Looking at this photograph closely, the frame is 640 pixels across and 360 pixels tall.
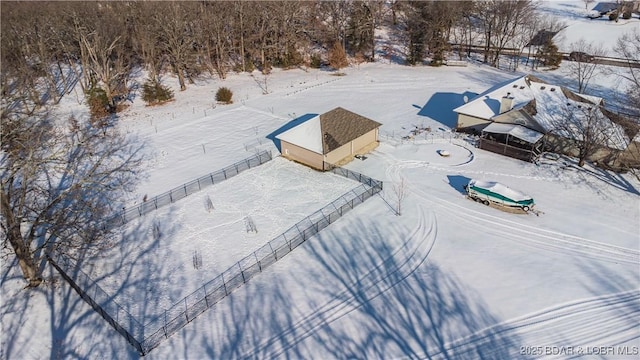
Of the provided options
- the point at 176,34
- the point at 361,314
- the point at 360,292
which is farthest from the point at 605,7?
the point at 361,314

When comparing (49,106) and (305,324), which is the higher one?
(49,106)

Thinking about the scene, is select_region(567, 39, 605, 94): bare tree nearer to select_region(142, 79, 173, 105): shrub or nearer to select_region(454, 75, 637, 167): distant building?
select_region(454, 75, 637, 167): distant building

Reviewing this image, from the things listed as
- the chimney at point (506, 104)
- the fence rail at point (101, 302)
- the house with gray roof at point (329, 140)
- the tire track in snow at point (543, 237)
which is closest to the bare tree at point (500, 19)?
the chimney at point (506, 104)

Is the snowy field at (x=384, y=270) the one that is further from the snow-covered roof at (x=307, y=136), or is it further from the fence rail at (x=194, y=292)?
the snow-covered roof at (x=307, y=136)

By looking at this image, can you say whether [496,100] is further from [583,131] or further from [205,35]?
[205,35]

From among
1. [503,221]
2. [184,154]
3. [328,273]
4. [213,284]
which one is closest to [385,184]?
[503,221]

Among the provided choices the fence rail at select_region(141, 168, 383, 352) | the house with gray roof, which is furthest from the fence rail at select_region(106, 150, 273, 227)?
the fence rail at select_region(141, 168, 383, 352)

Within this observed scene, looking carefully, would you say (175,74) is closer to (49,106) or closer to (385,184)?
(49,106)
